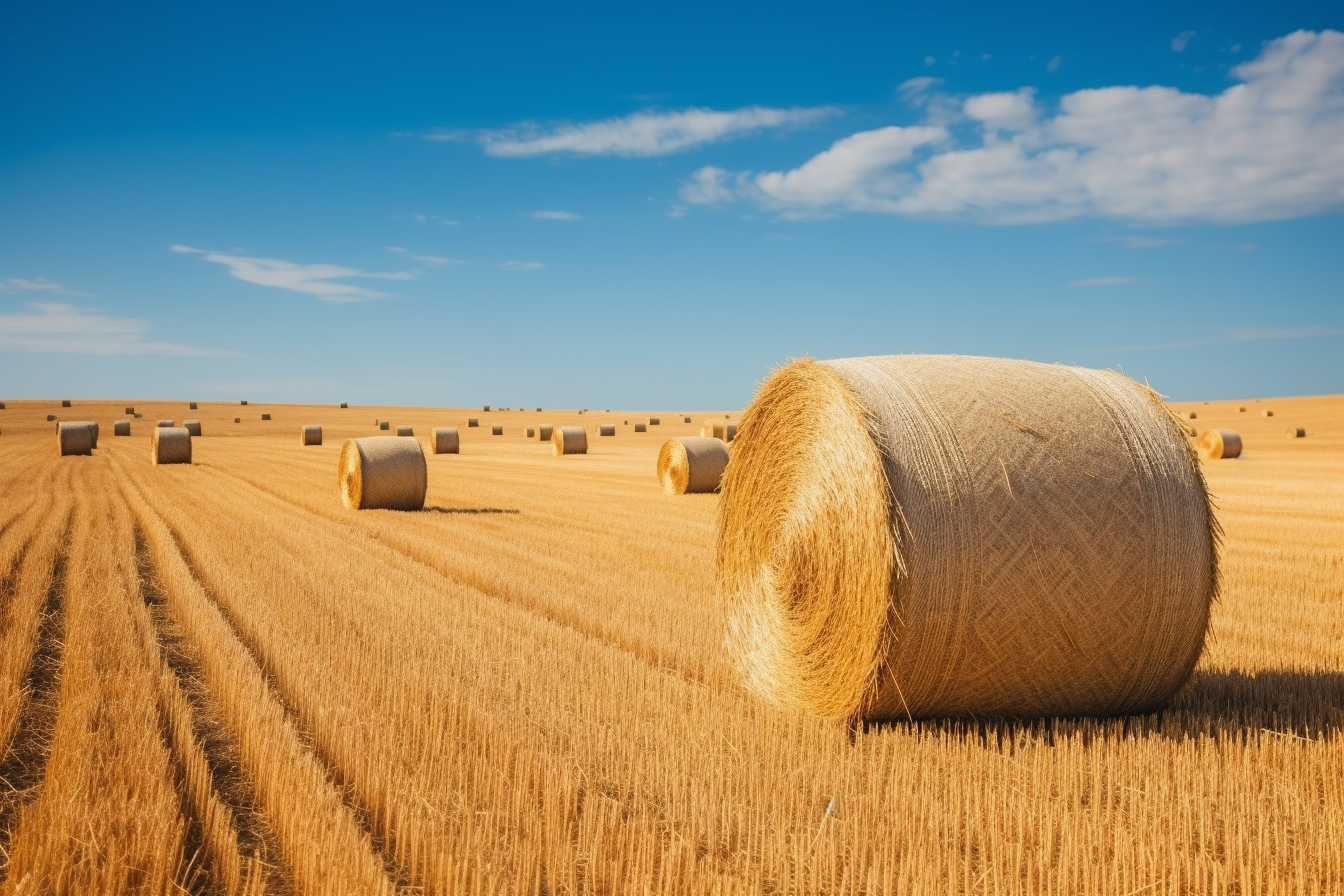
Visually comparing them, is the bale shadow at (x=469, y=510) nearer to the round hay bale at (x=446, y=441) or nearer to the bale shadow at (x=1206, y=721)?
the bale shadow at (x=1206, y=721)

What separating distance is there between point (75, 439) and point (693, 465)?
24262mm

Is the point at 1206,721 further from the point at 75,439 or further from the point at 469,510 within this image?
the point at 75,439

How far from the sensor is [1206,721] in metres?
5.28

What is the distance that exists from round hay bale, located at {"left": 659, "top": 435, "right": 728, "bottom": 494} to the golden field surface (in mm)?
9821

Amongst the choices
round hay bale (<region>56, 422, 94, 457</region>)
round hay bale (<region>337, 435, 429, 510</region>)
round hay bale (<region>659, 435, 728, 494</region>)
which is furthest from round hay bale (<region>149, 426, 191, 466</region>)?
round hay bale (<region>659, 435, 728, 494</region>)

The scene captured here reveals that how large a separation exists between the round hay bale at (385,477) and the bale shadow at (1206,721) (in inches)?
498

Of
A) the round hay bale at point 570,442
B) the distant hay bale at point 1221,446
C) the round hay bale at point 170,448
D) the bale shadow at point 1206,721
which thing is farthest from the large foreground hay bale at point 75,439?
the distant hay bale at point 1221,446

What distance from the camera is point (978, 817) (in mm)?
4156

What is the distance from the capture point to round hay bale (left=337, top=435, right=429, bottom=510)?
16.9m

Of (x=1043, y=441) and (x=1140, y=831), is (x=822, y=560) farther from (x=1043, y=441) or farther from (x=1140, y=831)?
(x=1140, y=831)

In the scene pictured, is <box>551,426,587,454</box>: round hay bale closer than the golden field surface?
No

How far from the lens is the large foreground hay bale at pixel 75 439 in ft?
110

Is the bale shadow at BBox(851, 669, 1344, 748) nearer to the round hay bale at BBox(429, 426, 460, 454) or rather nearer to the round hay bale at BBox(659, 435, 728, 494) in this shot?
the round hay bale at BBox(659, 435, 728, 494)

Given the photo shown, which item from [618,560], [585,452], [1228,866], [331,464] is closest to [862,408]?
[1228,866]
